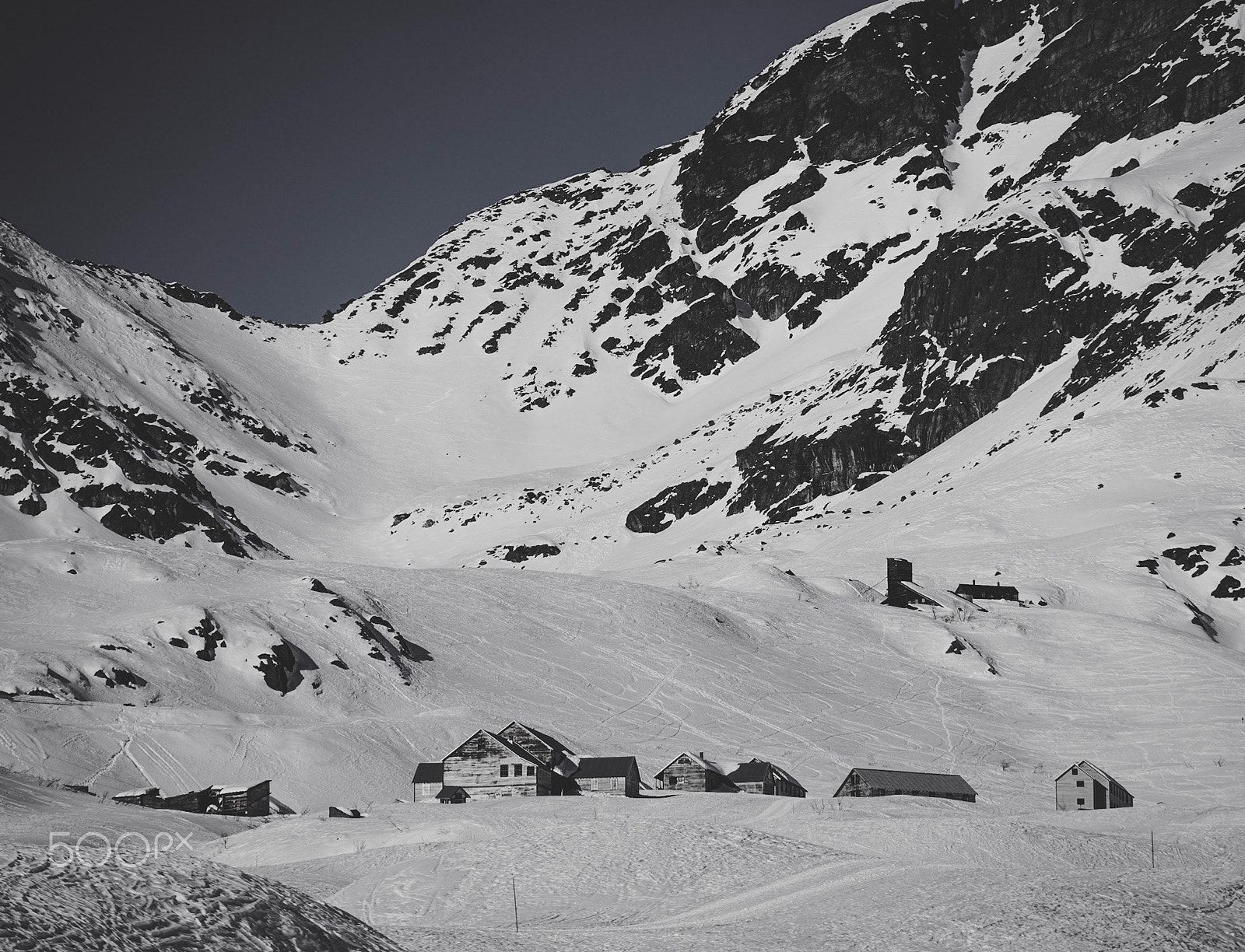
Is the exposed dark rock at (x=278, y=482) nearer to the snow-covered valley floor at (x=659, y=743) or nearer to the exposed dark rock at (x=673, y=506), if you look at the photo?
the exposed dark rock at (x=673, y=506)

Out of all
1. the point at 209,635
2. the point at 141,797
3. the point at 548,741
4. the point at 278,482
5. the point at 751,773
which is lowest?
the point at 141,797

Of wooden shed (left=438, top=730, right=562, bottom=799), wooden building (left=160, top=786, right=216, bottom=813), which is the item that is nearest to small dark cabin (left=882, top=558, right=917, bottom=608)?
wooden shed (left=438, top=730, right=562, bottom=799)

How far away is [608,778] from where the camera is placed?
199 feet

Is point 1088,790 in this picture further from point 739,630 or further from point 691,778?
point 739,630

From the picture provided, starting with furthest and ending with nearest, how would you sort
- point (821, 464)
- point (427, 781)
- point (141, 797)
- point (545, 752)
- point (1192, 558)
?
point (821, 464), point (1192, 558), point (545, 752), point (427, 781), point (141, 797)

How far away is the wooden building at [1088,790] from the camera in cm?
6028

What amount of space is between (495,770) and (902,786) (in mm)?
19433

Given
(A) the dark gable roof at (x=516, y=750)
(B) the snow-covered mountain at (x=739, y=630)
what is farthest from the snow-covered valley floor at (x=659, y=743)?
(A) the dark gable roof at (x=516, y=750)

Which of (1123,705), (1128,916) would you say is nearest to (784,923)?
(1128,916)

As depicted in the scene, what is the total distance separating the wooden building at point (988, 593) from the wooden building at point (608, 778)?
51135 mm

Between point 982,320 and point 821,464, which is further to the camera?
point 982,320

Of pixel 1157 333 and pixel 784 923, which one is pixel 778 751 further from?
pixel 1157 333

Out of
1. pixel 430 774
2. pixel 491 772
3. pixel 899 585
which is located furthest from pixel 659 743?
pixel 899 585

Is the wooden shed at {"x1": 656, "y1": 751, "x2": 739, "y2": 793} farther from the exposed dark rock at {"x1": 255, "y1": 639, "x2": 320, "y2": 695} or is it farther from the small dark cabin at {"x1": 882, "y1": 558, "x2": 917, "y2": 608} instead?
the small dark cabin at {"x1": 882, "y1": 558, "x2": 917, "y2": 608}
